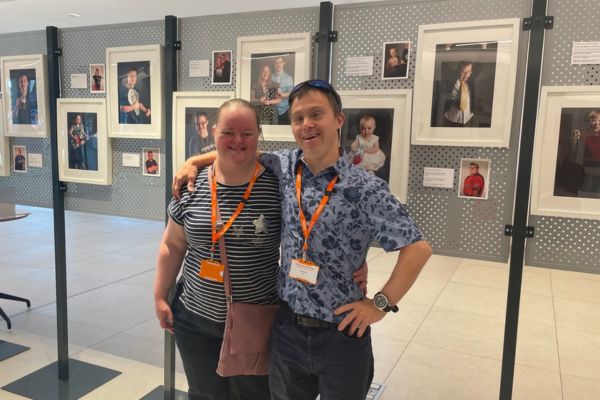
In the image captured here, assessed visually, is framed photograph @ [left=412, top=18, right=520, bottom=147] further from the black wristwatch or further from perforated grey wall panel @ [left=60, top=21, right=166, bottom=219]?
perforated grey wall panel @ [left=60, top=21, right=166, bottom=219]

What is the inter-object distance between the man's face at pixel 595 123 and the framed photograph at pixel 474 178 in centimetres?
40

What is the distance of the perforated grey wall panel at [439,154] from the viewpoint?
2006 mm

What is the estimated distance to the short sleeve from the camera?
145 cm

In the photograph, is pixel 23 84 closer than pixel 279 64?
No

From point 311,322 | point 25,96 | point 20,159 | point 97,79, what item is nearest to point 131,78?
point 97,79

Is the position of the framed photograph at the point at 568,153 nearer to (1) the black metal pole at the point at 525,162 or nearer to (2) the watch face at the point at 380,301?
(1) the black metal pole at the point at 525,162

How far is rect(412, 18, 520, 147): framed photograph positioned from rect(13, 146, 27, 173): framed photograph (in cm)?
257

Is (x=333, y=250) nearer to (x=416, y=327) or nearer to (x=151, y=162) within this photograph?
(x=151, y=162)


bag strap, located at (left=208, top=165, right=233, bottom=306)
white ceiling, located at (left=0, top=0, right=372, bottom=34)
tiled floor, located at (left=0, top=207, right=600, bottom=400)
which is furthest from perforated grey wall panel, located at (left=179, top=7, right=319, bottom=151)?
white ceiling, located at (left=0, top=0, right=372, bottom=34)

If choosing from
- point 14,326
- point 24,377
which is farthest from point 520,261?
point 14,326

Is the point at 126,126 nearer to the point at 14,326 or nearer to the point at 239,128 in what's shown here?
the point at 239,128

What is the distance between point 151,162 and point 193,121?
43cm

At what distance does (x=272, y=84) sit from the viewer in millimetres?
2320

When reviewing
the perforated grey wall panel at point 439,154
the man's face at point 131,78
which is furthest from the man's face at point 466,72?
the man's face at point 131,78
